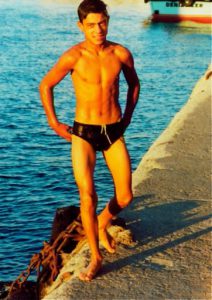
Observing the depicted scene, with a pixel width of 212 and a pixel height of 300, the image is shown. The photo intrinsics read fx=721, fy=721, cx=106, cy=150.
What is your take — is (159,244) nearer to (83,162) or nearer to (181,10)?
(83,162)

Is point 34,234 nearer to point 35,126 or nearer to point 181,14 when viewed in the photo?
point 35,126

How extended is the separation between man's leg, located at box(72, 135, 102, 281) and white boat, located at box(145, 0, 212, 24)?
61.1 m

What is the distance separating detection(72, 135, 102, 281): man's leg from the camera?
5.79m

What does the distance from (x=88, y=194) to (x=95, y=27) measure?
1.33m

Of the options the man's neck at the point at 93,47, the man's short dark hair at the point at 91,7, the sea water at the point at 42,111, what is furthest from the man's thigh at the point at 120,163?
the sea water at the point at 42,111

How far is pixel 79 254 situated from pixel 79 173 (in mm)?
965

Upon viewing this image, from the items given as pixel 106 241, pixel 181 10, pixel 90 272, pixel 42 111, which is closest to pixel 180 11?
pixel 181 10

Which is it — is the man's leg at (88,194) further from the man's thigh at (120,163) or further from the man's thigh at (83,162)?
the man's thigh at (120,163)

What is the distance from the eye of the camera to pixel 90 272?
5797 millimetres

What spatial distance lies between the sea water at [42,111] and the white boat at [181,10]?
11.0 metres

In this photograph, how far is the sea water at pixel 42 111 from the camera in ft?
43.2

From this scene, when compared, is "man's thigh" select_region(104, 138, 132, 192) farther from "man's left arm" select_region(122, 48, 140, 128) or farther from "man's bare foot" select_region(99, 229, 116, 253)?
"man's bare foot" select_region(99, 229, 116, 253)

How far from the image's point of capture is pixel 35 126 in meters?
20.7

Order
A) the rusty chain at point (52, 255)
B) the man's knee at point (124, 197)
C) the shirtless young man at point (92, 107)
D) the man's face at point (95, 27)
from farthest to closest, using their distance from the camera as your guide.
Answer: the rusty chain at point (52, 255) → the man's knee at point (124, 197) → the shirtless young man at point (92, 107) → the man's face at point (95, 27)
